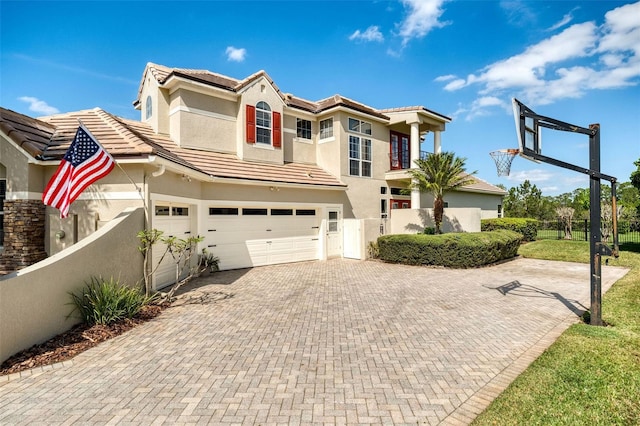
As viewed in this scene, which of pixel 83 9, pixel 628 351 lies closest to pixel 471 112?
pixel 628 351

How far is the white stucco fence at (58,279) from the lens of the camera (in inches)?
198

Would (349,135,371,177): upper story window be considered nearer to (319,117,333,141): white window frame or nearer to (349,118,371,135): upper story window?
(349,118,371,135): upper story window

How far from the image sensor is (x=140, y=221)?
8.34m

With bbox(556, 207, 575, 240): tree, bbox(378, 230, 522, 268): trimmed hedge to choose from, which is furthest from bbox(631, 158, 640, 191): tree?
bbox(378, 230, 522, 268): trimmed hedge

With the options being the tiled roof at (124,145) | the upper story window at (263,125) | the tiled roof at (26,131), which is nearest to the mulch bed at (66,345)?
the tiled roof at (124,145)

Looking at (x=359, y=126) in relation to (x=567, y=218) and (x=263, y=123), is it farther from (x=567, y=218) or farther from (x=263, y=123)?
(x=567, y=218)

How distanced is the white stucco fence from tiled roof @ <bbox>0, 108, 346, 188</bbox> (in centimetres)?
214

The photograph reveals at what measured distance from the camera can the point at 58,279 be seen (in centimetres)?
597

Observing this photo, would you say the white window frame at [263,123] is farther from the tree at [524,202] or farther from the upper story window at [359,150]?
the tree at [524,202]

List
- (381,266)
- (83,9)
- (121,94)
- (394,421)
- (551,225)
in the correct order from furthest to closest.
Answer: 1. (551,225)
2. (121,94)
3. (381,266)
4. (83,9)
5. (394,421)

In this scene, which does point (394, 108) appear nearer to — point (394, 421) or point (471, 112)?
point (471, 112)

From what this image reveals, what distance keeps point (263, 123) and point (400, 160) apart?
32.3 feet

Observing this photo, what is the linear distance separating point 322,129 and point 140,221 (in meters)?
12.2

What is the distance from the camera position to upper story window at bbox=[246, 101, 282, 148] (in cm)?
1506
